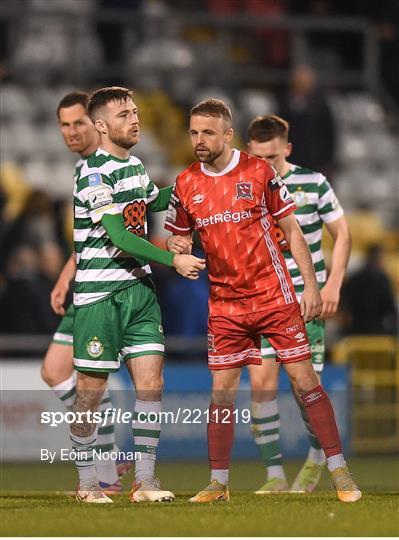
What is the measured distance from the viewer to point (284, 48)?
20406mm

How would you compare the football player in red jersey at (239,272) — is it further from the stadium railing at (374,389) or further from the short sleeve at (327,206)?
the stadium railing at (374,389)

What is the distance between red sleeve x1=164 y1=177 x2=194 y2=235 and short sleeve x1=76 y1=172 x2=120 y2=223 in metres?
0.41

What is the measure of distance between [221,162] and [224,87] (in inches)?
455

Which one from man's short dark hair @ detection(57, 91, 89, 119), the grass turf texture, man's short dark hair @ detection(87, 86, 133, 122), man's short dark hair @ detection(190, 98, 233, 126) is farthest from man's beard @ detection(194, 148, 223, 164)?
the grass turf texture

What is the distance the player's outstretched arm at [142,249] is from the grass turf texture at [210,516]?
48.4 inches

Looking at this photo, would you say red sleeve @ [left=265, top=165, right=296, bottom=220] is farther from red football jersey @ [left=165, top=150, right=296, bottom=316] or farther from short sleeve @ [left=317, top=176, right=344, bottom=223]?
short sleeve @ [left=317, top=176, right=344, bottom=223]

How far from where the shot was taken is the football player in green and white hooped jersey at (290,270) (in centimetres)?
927

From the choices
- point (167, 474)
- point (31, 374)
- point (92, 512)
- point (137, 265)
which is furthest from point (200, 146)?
point (31, 374)

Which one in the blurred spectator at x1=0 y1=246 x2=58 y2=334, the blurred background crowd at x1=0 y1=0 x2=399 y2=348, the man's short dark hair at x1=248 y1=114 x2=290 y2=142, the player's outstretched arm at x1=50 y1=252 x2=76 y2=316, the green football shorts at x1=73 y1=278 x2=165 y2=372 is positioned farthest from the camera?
the blurred background crowd at x1=0 y1=0 x2=399 y2=348

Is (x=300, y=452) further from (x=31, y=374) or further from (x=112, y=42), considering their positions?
(x=112, y=42)

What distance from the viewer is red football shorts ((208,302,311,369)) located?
318 inches

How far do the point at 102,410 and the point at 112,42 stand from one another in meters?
10.8

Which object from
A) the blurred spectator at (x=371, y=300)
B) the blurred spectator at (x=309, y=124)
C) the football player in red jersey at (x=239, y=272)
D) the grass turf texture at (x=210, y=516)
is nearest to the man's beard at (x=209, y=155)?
the football player in red jersey at (x=239, y=272)

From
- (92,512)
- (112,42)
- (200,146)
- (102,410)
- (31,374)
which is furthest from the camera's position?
(112,42)
